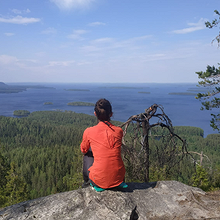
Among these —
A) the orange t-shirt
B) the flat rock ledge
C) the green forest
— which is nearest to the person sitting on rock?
the orange t-shirt

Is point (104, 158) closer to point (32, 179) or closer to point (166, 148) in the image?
point (166, 148)

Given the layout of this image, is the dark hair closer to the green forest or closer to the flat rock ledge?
the flat rock ledge

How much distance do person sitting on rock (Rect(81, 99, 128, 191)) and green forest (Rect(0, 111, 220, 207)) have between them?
250 cm

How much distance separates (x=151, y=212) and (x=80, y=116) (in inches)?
5365

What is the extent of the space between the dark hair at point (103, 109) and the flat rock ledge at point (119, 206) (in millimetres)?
1579

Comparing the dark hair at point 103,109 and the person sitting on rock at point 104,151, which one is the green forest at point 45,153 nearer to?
the person sitting on rock at point 104,151

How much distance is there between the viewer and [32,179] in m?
51.8

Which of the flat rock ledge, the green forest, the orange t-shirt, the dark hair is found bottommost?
the green forest

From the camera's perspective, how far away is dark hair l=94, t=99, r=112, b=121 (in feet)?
12.5

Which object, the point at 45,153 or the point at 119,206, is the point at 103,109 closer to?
the point at 119,206

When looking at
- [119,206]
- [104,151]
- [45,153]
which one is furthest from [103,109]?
[45,153]

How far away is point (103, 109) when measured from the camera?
387 cm

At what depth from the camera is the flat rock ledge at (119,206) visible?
3.37 metres

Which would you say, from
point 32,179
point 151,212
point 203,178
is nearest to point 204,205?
point 151,212
